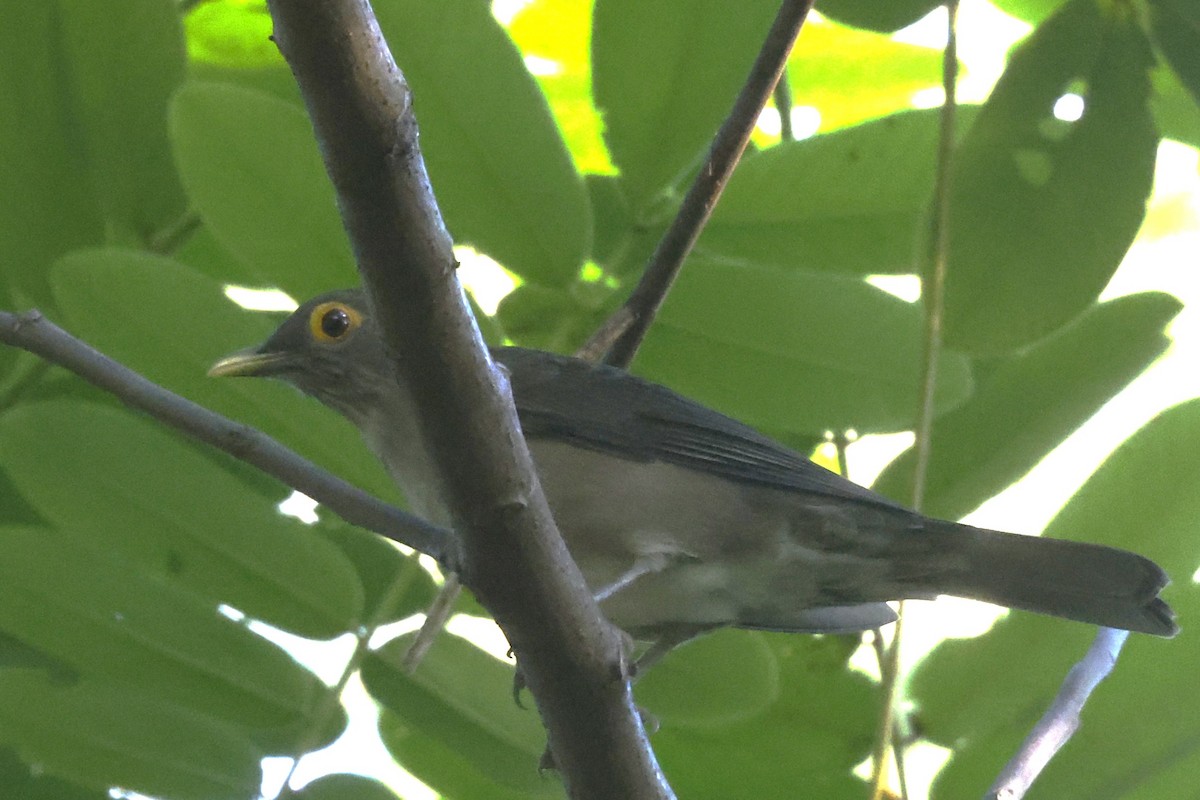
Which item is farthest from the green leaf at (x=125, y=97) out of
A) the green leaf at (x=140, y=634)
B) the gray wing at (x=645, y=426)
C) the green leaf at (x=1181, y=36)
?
the green leaf at (x=1181, y=36)

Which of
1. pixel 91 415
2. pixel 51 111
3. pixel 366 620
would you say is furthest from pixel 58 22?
pixel 366 620

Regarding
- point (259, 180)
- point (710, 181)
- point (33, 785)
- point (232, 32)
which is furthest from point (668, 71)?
point (33, 785)

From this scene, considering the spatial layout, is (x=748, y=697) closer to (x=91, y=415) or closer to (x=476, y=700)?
(x=476, y=700)

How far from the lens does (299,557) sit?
3.03 m

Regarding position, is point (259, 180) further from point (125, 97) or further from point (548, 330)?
point (548, 330)

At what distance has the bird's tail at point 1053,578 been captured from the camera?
2832 mm

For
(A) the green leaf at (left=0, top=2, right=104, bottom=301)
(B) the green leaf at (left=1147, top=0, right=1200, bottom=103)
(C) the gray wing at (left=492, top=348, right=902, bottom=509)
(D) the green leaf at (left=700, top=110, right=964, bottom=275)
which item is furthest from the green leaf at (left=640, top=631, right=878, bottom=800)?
(A) the green leaf at (left=0, top=2, right=104, bottom=301)

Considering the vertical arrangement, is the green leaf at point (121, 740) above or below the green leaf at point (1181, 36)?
below

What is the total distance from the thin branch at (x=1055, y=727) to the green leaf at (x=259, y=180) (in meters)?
1.71

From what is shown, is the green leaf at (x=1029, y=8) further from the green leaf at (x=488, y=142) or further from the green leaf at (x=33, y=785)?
the green leaf at (x=33, y=785)

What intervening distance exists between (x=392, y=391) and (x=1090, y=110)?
1705 mm

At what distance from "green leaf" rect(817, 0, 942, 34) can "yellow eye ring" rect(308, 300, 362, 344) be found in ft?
4.12

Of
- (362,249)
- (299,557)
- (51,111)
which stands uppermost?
(51,111)

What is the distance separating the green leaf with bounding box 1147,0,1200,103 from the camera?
2.93 metres
